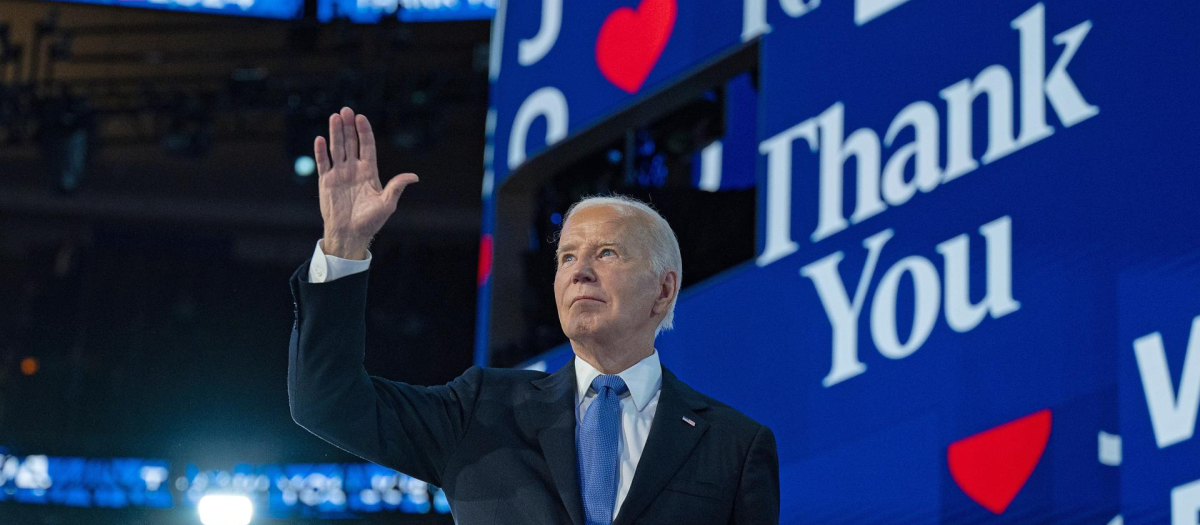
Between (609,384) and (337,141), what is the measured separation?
51 centimetres

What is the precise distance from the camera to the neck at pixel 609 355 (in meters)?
1.94

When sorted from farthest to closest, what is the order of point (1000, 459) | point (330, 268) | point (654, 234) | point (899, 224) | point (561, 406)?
point (899, 224), point (1000, 459), point (654, 234), point (561, 406), point (330, 268)

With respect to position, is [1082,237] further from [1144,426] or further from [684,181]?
[684,181]

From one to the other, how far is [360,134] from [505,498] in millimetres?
533

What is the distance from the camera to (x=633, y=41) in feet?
14.3

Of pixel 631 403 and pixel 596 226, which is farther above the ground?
pixel 596 226

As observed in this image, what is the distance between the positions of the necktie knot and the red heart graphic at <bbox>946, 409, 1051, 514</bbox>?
1.57 meters

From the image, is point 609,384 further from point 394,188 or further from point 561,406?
point 394,188

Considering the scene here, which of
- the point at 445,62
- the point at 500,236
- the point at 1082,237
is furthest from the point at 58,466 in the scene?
the point at 1082,237

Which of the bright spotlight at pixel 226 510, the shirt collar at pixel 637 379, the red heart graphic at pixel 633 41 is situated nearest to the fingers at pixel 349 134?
the shirt collar at pixel 637 379

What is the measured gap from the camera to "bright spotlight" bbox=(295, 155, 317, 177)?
10109 millimetres

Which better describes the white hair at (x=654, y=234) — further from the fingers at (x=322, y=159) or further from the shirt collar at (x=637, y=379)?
the fingers at (x=322, y=159)

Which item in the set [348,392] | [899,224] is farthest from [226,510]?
[348,392]

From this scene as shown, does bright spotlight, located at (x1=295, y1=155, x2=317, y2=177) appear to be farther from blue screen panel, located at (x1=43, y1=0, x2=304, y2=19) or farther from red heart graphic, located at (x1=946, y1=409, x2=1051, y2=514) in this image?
red heart graphic, located at (x1=946, y1=409, x2=1051, y2=514)
